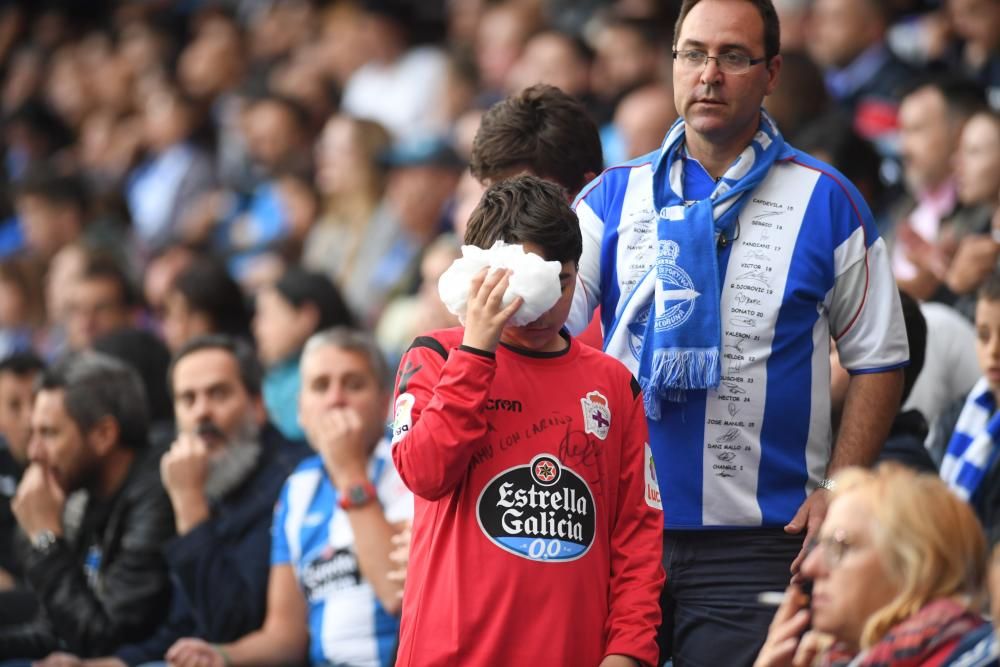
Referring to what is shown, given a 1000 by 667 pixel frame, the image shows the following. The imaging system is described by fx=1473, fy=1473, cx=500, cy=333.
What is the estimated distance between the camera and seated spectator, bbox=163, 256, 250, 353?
7.49 m

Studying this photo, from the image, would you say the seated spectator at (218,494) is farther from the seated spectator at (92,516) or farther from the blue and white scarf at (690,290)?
the blue and white scarf at (690,290)

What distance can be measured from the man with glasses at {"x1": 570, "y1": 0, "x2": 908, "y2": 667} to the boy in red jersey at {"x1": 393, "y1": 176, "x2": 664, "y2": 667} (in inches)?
9.7

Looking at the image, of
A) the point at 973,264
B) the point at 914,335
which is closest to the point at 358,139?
the point at 973,264

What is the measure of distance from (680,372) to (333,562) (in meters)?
2.01

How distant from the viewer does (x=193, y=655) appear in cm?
489

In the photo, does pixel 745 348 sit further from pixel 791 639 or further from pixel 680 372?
pixel 791 639

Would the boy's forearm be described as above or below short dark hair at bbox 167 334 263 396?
below

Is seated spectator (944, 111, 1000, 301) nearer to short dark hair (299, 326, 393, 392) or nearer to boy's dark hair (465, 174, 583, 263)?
short dark hair (299, 326, 393, 392)

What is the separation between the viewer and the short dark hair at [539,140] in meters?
3.95

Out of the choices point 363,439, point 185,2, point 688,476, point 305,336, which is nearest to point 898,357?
point 688,476

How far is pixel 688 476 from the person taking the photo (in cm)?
349

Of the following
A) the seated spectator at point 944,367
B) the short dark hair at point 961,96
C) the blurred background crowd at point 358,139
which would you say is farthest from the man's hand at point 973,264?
the short dark hair at point 961,96

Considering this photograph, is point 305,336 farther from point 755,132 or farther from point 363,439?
point 755,132

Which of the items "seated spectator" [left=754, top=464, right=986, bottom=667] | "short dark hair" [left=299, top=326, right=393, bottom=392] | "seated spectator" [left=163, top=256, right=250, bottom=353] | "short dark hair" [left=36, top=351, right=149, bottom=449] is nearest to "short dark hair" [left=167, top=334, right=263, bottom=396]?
"short dark hair" [left=36, top=351, right=149, bottom=449]
